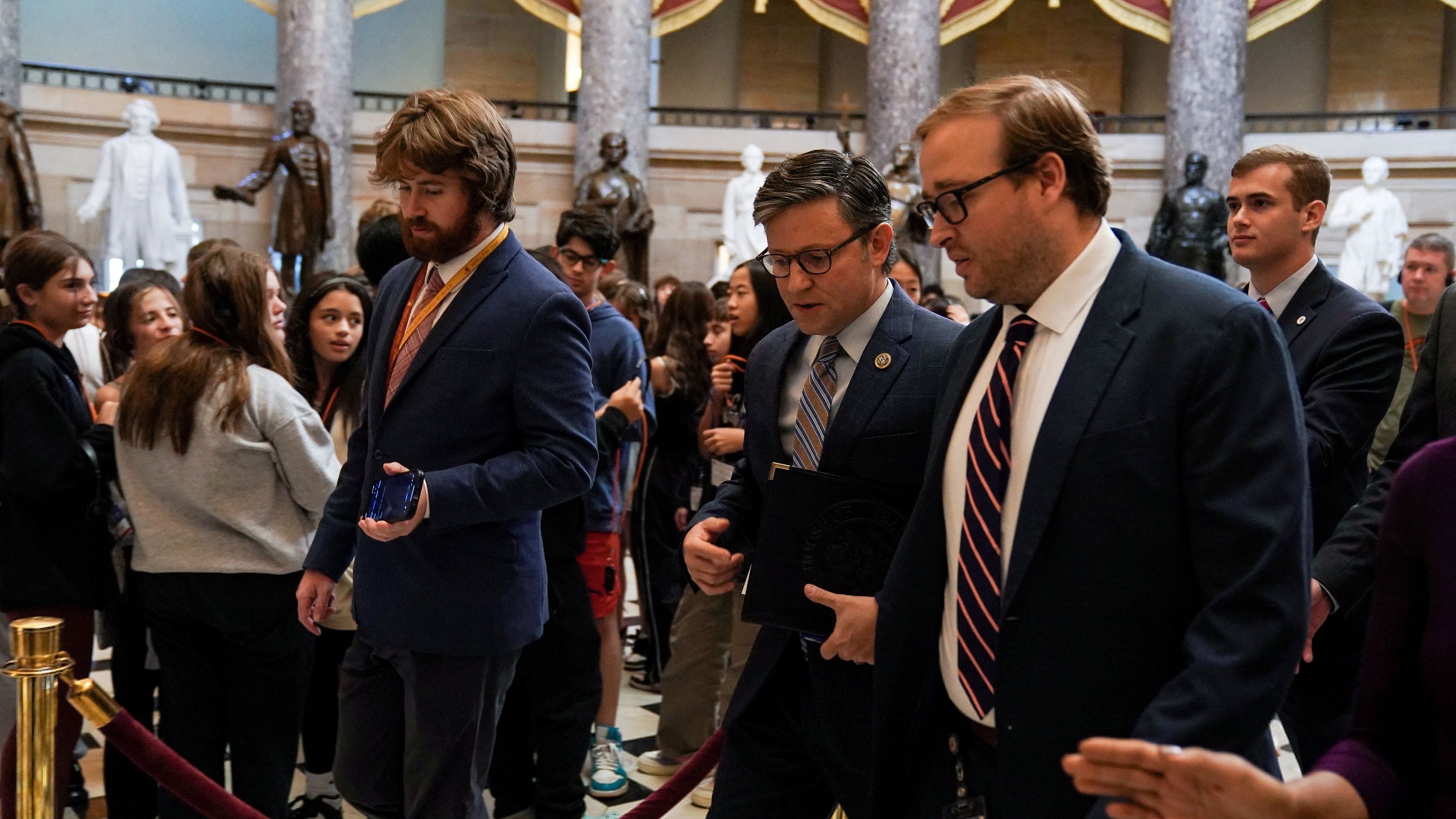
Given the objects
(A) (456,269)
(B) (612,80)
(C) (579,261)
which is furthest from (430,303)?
(B) (612,80)

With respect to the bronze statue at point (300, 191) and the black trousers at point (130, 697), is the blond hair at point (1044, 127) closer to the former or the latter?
the black trousers at point (130, 697)

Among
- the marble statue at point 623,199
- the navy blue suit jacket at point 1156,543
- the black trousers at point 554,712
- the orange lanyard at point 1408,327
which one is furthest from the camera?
the marble statue at point 623,199

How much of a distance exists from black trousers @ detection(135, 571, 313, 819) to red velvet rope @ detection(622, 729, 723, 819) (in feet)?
2.90

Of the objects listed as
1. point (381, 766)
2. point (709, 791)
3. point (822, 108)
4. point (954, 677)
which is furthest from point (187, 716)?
point (822, 108)

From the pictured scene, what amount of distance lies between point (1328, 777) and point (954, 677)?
1.93 feet

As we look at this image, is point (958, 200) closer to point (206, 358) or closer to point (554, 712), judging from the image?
point (206, 358)

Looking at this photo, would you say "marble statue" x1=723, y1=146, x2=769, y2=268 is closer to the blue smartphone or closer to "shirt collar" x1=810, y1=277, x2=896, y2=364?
"shirt collar" x1=810, y1=277, x2=896, y2=364

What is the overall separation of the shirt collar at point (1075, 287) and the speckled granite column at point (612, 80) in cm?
1403

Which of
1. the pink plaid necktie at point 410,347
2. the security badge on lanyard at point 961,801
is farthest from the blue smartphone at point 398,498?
the security badge on lanyard at point 961,801

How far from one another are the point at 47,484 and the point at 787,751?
2.03 metres

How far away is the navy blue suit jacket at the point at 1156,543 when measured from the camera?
1.49m

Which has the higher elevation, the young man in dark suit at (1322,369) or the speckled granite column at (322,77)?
the speckled granite column at (322,77)

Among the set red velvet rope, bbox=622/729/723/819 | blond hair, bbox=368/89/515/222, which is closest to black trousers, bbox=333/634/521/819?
red velvet rope, bbox=622/729/723/819

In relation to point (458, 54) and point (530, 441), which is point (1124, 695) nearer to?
point (530, 441)
